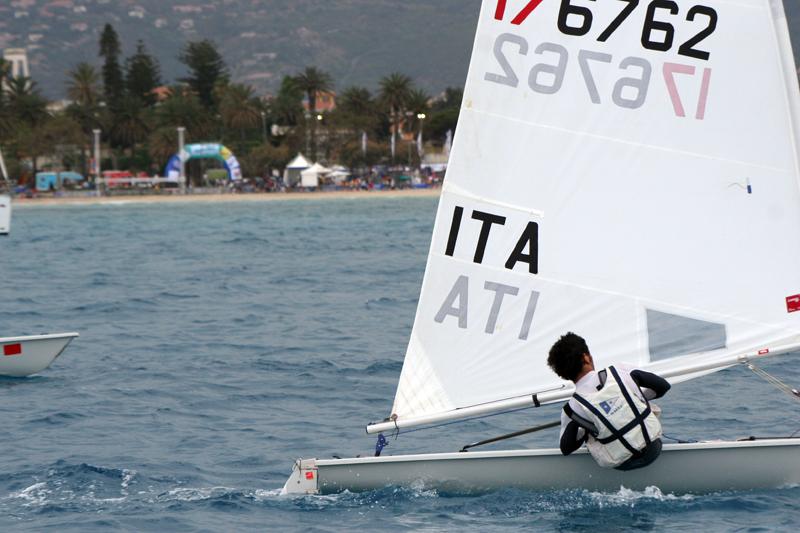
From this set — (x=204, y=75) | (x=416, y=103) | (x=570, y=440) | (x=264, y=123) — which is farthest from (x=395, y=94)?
(x=570, y=440)

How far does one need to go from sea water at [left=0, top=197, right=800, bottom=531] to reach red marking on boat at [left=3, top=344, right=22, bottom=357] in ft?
1.13

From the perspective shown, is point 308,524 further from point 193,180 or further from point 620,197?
point 193,180

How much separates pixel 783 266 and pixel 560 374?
167 cm

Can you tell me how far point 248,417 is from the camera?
12273 mm

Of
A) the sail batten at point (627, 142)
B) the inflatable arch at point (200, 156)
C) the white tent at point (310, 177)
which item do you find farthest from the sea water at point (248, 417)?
the inflatable arch at point (200, 156)

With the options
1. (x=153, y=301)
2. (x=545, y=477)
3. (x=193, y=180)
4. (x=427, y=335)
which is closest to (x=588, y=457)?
(x=545, y=477)

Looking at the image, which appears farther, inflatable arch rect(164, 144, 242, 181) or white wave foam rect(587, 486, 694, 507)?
inflatable arch rect(164, 144, 242, 181)

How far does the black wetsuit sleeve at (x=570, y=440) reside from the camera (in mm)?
7742

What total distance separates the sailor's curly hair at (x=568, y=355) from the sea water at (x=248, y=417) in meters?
0.98

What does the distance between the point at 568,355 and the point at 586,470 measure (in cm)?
93

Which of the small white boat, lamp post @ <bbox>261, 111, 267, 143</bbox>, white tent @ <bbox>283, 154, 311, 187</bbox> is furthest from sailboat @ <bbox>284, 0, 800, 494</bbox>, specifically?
lamp post @ <bbox>261, 111, 267, 143</bbox>

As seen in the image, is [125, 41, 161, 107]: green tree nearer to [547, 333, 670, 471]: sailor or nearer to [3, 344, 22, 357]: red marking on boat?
[3, 344, 22, 357]: red marking on boat

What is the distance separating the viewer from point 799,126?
25.5 ft

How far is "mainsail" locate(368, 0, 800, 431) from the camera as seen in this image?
314 inches
